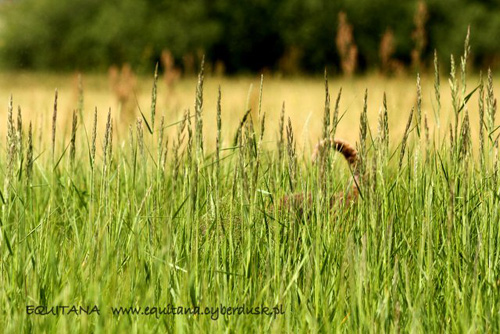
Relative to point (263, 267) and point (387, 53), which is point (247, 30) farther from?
point (263, 267)

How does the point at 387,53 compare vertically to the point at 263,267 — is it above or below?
above

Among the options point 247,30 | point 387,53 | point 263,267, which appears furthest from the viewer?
point 247,30

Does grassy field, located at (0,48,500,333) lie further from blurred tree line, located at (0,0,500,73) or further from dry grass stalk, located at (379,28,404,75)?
blurred tree line, located at (0,0,500,73)

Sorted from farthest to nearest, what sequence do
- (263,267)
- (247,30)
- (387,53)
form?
(247,30)
(387,53)
(263,267)

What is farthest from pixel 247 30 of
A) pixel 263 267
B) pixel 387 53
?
pixel 263 267

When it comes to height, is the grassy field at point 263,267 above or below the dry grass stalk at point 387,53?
below

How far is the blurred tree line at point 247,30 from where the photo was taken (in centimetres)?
1527

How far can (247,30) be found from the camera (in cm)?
1566

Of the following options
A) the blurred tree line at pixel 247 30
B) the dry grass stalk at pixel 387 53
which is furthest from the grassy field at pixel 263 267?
the blurred tree line at pixel 247 30

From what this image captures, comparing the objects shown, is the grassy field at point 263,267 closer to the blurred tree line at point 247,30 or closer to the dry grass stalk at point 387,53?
the dry grass stalk at point 387,53

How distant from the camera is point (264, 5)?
15.9 m

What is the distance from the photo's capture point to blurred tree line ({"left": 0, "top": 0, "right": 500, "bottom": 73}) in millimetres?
15273

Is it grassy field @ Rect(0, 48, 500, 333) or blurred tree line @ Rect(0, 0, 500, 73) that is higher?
blurred tree line @ Rect(0, 0, 500, 73)

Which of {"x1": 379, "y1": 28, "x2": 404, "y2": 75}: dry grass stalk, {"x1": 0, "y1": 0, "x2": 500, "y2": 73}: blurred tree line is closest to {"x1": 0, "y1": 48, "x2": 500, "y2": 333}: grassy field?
{"x1": 379, "y1": 28, "x2": 404, "y2": 75}: dry grass stalk
